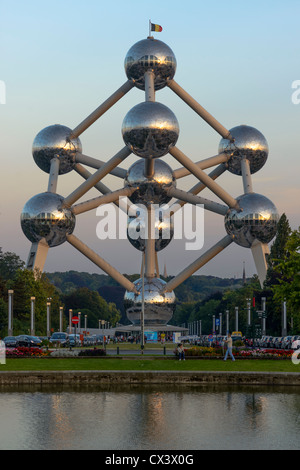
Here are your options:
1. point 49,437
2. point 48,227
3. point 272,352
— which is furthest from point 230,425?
point 48,227

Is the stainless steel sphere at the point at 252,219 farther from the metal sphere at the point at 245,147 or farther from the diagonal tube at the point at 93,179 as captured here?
the diagonal tube at the point at 93,179

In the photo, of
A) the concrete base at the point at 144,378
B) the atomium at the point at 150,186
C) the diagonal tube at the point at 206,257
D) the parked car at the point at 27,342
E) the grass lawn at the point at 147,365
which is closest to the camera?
the concrete base at the point at 144,378

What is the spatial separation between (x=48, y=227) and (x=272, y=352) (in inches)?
898

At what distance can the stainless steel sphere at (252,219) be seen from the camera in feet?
171

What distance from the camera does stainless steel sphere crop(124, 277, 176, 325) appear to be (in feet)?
180

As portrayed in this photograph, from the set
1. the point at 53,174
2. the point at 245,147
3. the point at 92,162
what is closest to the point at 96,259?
the point at 53,174

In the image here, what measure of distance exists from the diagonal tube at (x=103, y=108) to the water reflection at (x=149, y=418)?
3627 centimetres

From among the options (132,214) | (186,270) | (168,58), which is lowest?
(186,270)

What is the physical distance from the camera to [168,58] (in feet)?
173

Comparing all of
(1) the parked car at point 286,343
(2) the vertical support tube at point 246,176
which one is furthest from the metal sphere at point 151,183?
(1) the parked car at point 286,343

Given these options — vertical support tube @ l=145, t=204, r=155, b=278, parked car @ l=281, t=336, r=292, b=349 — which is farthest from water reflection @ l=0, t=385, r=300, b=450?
vertical support tube @ l=145, t=204, r=155, b=278

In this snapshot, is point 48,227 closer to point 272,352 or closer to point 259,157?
point 259,157

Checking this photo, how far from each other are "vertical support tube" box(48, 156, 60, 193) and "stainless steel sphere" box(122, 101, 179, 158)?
348 inches
